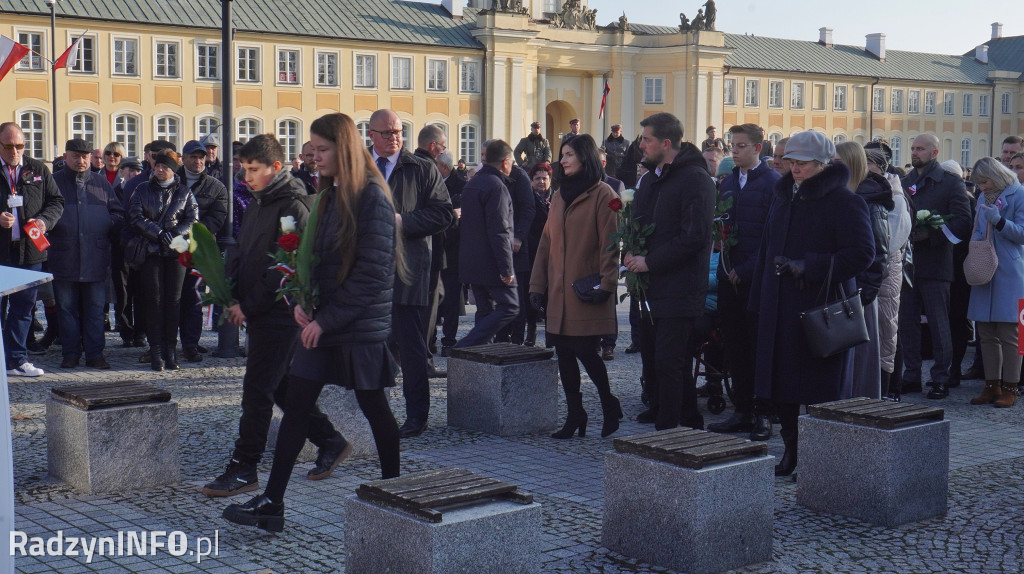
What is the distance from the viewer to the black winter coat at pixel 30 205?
10.5 m

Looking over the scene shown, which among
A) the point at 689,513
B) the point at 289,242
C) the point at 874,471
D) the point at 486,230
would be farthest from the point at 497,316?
the point at 689,513

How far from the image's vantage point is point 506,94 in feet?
215

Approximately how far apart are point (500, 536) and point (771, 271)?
2.88m

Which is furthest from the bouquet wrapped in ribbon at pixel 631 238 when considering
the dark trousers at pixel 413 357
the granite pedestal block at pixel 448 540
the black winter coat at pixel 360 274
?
the granite pedestal block at pixel 448 540

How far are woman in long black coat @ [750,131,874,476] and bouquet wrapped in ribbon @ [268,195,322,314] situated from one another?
2.68m

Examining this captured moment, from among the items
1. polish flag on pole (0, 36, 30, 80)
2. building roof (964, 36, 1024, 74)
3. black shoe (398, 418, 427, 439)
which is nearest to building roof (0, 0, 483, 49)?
polish flag on pole (0, 36, 30, 80)

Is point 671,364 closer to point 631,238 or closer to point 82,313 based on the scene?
point 631,238

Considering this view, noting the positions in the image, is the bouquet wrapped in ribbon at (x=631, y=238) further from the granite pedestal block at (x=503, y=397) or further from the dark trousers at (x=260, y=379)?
the dark trousers at (x=260, y=379)

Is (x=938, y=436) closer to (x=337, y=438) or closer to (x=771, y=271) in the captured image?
(x=771, y=271)

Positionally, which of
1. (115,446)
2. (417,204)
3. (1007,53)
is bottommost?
(115,446)

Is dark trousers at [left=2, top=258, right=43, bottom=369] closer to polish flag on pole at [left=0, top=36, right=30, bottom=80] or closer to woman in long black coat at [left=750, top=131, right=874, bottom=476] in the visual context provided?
polish flag on pole at [left=0, top=36, right=30, bottom=80]

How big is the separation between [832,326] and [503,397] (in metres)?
2.38

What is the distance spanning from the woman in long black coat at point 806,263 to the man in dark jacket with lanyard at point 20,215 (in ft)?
21.5

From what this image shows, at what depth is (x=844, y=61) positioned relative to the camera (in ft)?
268
